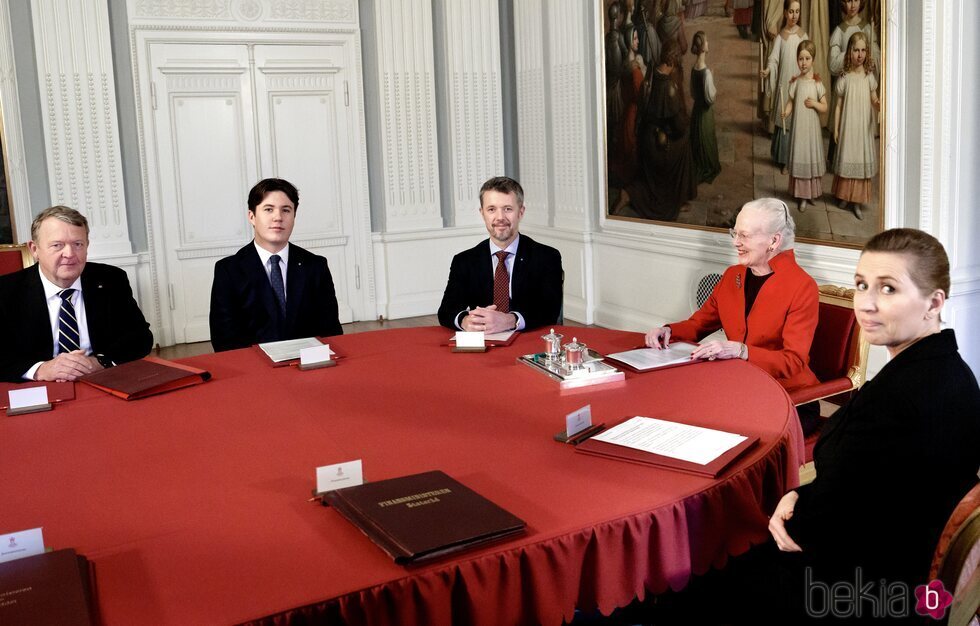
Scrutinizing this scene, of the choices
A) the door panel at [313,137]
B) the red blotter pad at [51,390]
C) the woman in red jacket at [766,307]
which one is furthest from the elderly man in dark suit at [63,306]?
the door panel at [313,137]

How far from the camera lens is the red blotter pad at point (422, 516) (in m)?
1.72

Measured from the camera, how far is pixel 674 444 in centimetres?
225

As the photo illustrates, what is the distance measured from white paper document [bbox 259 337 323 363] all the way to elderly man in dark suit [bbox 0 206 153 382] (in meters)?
0.65

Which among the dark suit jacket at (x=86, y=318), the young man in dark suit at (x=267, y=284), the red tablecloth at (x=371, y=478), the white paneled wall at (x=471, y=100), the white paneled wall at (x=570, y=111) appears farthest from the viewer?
the white paneled wall at (x=471, y=100)

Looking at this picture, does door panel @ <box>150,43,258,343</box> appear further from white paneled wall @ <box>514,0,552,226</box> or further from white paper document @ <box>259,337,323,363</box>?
white paper document @ <box>259,337,323,363</box>

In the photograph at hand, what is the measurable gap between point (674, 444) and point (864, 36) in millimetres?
3551

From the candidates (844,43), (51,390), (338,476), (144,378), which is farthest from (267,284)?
(844,43)

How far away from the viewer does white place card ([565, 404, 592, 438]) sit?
2311 mm

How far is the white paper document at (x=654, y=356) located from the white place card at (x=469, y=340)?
51cm

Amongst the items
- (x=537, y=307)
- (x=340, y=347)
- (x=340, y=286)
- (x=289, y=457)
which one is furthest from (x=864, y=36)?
(x=340, y=286)

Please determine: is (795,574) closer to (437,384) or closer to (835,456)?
(835,456)

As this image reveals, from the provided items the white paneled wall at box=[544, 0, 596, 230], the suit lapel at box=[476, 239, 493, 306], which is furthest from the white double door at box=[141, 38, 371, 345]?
the suit lapel at box=[476, 239, 493, 306]

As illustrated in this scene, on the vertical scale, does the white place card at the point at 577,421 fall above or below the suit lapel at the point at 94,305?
below

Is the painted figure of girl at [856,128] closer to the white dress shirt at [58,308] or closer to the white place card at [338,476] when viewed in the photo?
the white place card at [338,476]
